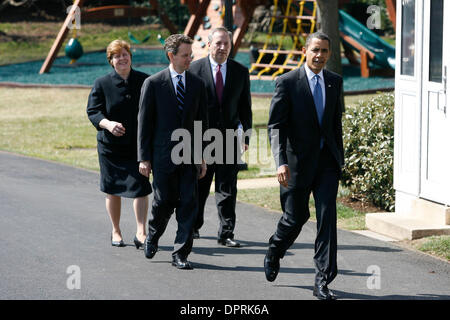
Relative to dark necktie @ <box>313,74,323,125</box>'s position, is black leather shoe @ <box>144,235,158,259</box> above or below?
below

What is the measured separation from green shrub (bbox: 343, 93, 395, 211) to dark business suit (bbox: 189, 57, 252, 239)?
2.31 metres

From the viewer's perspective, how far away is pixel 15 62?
28.8 m

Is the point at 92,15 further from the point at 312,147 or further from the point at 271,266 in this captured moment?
the point at 312,147

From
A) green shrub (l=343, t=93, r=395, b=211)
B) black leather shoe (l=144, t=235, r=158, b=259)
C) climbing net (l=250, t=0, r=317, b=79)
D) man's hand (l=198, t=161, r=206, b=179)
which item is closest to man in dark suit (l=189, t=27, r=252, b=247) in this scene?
man's hand (l=198, t=161, r=206, b=179)

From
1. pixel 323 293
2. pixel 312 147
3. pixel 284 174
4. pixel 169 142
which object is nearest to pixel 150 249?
pixel 169 142

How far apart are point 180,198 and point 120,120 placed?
3.36ft

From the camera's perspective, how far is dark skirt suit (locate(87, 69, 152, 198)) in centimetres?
790

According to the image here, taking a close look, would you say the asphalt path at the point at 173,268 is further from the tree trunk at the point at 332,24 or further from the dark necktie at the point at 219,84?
the tree trunk at the point at 332,24

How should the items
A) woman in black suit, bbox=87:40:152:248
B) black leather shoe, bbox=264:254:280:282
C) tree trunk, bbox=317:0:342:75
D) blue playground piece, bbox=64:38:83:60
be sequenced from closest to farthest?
black leather shoe, bbox=264:254:280:282
woman in black suit, bbox=87:40:152:248
tree trunk, bbox=317:0:342:75
blue playground piece, bbox=64:38:83:60

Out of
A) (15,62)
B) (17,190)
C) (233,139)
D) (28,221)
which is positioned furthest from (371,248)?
(15,62)

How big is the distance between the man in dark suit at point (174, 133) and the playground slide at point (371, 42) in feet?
59.2

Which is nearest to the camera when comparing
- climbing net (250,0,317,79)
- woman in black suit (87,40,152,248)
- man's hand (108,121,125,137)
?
man's hand (108,121,125,137)

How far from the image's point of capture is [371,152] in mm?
10141

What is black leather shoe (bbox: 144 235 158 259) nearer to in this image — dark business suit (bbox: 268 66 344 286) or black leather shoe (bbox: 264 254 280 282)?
black leather shoe (bbox: 264 254 280 282)
